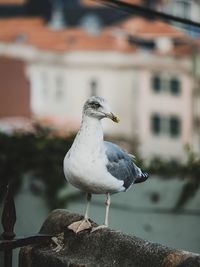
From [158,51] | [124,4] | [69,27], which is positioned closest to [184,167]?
[124,4]

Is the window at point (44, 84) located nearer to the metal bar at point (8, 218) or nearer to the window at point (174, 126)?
the window at point (174, 126)

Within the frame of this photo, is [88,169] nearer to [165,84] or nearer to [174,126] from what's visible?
[165,84]

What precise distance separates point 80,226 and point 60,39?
35406 mm

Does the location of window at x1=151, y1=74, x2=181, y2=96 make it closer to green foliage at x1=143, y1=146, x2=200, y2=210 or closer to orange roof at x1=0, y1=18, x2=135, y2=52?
orange roof at x1=0, y1=18, x2=135, y2=52

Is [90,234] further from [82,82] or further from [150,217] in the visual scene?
[82,82]

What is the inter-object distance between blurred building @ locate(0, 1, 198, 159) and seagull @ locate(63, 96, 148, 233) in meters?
32.3

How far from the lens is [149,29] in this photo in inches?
1505

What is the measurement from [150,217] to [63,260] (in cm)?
183

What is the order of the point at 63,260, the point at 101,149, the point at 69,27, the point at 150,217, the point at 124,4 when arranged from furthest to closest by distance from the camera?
1. the point at 69,27
2. the point at 150,217
3. the point at 124,4
4. the point at 101,149
5. the point at 63,260

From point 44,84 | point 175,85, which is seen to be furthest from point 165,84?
point 44,84

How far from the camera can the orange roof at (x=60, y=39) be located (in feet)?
119

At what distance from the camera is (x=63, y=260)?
227cm

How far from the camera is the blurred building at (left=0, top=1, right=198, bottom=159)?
35.9m

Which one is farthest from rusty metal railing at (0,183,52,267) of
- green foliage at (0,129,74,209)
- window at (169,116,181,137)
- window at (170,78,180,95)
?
window at (169,116,181,137)
